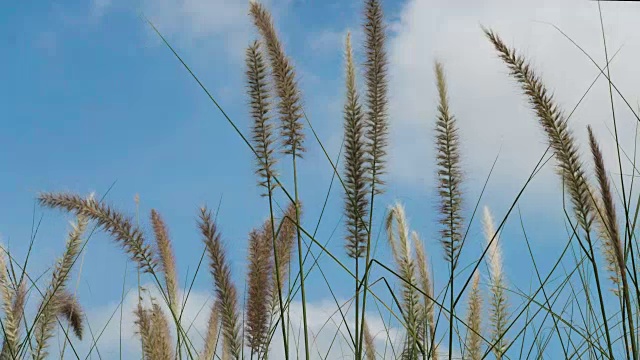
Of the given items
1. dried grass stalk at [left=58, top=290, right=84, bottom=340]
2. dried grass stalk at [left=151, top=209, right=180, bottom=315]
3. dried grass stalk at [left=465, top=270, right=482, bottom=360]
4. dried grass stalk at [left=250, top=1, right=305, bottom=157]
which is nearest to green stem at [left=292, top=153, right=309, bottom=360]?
dried grass stalk at [left=250, top=1, right=305, bottom=157]

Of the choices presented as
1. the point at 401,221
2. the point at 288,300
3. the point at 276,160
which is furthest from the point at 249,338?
the point at 401,221

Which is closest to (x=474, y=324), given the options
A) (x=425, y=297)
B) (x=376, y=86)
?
(x=425, y=297)

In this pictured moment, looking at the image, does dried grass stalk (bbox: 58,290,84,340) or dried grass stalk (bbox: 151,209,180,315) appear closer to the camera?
dried grass stalk (bbox: 151,209,180,315)

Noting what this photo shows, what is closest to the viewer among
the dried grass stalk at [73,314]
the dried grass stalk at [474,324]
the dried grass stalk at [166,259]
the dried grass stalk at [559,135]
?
the dried grass stalk at [559,135]

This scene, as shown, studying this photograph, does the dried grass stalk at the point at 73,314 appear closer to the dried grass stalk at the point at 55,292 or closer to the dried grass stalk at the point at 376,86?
the dried grass stalk at the point at 55,292

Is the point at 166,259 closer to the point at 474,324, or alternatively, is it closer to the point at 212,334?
the point at 212,334

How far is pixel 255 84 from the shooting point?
2492 millimetres

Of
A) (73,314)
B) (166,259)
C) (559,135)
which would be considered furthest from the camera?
(73,314)

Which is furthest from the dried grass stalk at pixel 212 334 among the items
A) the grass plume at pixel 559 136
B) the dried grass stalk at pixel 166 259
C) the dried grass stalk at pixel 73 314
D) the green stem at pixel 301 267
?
the grass plume at pixel 559 136

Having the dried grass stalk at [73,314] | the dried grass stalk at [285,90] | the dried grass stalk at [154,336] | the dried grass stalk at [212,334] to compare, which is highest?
the dried grass stalk at [285,90]

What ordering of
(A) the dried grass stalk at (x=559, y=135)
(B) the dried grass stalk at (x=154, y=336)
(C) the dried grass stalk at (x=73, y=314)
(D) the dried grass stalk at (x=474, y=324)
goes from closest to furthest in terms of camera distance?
(A) the dried grass stalk at (x=559, y=135) < (B) the dried grass stalk at (x=154, y=336) < (D) the dried grass stalk at (x=474, y=324) < (C) the dried grass stalk at (x=73, y=314)

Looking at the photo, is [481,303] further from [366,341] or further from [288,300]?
[288,300]

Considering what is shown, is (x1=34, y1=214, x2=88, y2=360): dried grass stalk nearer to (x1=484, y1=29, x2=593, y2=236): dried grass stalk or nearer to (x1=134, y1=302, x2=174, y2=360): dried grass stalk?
(x1=134, y1=302, x2=174, y2=360): dried grass stalk

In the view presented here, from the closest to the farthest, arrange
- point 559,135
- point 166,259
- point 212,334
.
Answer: point 559,135, point 166,259, point 212,334
